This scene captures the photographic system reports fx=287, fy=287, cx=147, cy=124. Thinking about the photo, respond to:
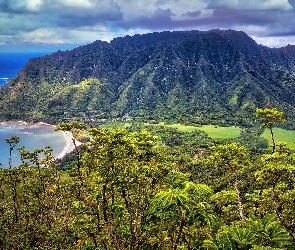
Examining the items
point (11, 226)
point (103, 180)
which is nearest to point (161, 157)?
point (103, 180)

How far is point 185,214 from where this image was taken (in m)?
12.3

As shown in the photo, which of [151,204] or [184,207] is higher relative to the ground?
[184,207]

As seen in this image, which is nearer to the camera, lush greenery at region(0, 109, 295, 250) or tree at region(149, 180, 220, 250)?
tree at region(149, 180, 220, 250)

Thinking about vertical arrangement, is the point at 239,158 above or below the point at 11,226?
above

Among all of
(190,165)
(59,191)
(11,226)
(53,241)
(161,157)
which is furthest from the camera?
(190,165)

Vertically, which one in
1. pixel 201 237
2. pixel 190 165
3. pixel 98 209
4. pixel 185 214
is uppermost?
pixel 185 214

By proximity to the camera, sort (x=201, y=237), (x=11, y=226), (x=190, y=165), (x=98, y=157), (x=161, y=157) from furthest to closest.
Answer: (x=190, y=165), (x=11, y=226), (x=161, y=157), (x=201, y=237), (x=98, y=157)

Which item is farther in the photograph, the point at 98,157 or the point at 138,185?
the point at 138,185

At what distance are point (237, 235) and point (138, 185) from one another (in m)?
7.60

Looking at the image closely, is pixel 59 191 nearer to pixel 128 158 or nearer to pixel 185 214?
pixel 128 158

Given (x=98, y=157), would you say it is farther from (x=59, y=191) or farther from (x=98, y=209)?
(x=59, y=191)

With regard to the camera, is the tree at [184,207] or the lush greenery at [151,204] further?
the lush greenery at [151,204]

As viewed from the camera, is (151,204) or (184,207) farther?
(151,204)

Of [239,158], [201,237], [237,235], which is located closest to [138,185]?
[201,237]
